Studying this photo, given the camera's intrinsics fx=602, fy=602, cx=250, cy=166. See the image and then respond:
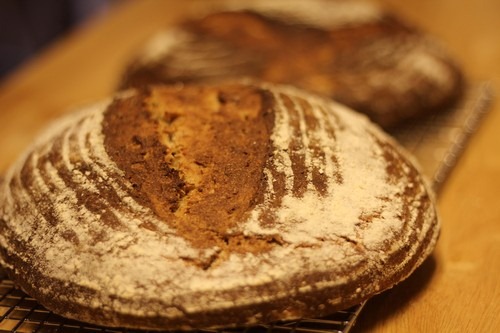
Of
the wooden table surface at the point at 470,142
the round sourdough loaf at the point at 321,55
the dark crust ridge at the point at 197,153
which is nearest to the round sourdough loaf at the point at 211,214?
the dark crust ridge at the point at 197,153

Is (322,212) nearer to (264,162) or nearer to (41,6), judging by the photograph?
(264,162)

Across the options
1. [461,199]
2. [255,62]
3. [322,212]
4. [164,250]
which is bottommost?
[461,199]

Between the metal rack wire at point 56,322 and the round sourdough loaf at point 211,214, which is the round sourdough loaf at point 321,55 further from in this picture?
the metal rack wire at point 56,322

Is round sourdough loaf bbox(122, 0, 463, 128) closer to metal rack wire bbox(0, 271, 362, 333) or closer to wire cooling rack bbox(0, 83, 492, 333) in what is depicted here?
wire cooling rack bbox(0, 83, 492, 333)

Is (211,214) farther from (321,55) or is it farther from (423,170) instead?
(321,55)

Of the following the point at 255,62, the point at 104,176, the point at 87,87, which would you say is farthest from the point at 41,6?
the point at 104,176

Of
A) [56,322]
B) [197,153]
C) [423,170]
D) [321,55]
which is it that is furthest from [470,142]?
[56,322]

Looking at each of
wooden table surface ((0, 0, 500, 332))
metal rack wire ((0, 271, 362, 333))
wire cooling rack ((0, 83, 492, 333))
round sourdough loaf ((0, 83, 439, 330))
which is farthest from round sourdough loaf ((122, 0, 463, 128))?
metal rack wire ((0, 271, 362, 333))
